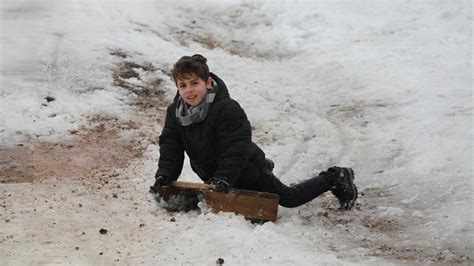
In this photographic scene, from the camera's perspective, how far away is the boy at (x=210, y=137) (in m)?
4.96

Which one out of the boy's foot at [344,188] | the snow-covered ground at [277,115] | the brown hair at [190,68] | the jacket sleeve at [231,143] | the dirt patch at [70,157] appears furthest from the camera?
the dirt patch at [70,157]

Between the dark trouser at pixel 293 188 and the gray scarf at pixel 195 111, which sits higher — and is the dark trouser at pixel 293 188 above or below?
below

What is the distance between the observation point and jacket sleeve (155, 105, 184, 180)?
525 centimetres

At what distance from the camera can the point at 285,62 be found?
10.0 metres

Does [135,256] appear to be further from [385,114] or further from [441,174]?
[385,114]

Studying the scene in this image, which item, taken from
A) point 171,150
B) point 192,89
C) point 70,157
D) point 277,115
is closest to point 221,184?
point 171,150

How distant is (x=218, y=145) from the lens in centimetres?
509

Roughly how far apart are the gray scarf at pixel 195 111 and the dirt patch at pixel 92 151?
1.54m

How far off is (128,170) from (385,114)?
3354 mm

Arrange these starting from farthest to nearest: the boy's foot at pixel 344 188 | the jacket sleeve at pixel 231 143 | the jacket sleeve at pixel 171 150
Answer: the boy's foot at pixel 344 188, the jacket sleeve at pixel 171 150, the jacket sleeve at pixel 231 143

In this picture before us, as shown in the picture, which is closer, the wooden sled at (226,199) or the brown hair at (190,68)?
the brown hair at (190,68)

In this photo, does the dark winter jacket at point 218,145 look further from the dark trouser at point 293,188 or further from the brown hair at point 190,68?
the brown hair at point 190,68

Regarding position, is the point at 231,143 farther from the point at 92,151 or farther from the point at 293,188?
the point at 92,151

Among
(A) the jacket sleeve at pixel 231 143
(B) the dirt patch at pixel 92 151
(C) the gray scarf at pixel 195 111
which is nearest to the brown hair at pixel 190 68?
(C) the gray scarf at pixel 195 111
